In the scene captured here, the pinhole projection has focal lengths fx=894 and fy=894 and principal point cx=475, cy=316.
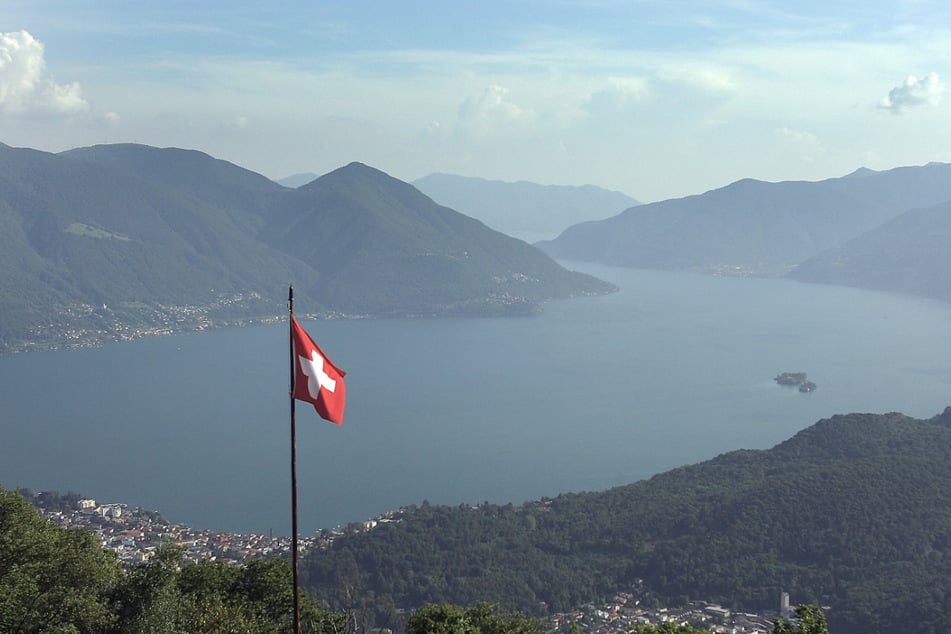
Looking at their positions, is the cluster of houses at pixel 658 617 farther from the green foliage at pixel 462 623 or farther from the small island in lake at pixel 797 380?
the small island in lake at pixel 797 380

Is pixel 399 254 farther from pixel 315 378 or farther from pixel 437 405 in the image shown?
pixel 315 378

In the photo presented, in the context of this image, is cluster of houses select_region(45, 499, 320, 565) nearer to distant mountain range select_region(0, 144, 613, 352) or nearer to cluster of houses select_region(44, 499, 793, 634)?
cluster of houses select_region(44, 499, 793, 634)

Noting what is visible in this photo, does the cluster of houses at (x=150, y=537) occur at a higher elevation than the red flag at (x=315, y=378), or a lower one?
lower

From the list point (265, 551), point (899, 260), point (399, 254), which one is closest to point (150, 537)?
point (265, 551)

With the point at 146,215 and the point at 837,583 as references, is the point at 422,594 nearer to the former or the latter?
the point at 837,583

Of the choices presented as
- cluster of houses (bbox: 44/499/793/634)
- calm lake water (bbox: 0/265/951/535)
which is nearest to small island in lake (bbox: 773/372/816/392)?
calm lake water (bbox: 0/265/951/535)

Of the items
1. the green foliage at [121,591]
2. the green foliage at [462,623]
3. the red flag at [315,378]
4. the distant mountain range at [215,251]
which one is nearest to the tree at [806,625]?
the green foliage at [462,623]
